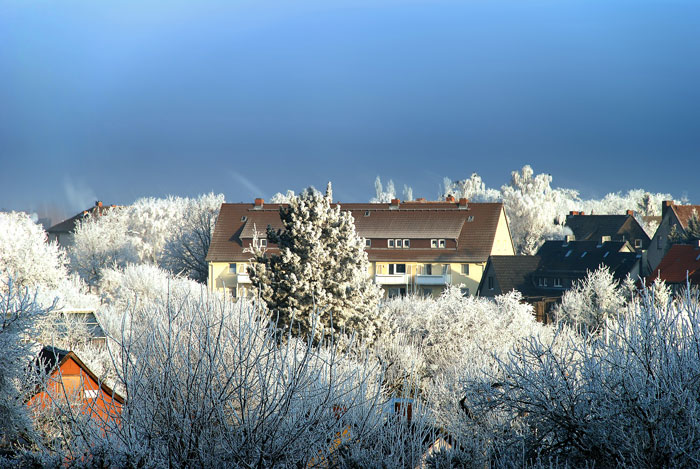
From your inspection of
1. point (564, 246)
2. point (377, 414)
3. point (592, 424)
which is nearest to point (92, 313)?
point (377, 414)

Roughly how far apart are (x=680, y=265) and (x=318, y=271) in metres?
28.2

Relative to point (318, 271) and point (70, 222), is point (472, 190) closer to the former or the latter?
point (70, 222)

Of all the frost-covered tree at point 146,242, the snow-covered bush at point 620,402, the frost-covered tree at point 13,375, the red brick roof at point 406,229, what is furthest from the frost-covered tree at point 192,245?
the snow-covered bush at point 620,402

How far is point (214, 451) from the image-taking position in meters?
10.0

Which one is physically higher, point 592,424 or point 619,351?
point 619,351

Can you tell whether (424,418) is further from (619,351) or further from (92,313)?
(92,313)

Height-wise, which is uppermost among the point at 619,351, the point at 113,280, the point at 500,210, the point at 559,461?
the point at 500,210

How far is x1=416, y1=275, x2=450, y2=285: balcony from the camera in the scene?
63.5 m

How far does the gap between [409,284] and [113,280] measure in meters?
21.6

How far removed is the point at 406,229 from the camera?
66.2 m

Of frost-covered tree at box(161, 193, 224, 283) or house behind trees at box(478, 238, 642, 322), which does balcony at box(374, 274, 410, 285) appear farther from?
frost-covered tree at box(161, 193, 224, 283)

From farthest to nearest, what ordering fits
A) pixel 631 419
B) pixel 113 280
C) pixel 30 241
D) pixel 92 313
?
pixel 113 280 → pixel 30 241 → pixel 92 313 → pixel 631 419

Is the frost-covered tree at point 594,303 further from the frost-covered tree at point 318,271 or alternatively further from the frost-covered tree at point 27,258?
the frost-covered tree at point 27,258

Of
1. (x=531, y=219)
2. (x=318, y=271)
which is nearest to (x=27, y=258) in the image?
(x=318, y=271)
